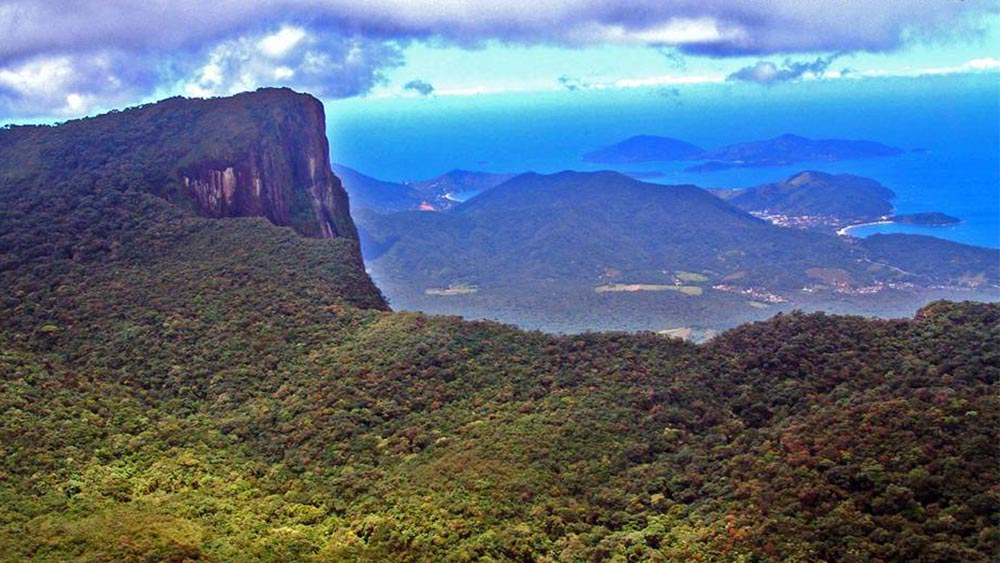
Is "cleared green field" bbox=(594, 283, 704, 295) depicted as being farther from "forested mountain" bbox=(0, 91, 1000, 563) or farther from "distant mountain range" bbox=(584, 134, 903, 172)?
"distant mountain range" bbox=(584, 134, 903, 172)

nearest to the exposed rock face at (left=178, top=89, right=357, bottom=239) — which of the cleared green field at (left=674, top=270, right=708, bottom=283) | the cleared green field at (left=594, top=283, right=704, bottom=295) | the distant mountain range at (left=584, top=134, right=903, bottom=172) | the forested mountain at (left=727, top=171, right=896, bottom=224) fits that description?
the cleared green field at (left=594, top=283, right=704, bottom=295)

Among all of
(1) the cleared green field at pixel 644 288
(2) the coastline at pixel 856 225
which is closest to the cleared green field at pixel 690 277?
(1) the cleared green field at pixel 644 288

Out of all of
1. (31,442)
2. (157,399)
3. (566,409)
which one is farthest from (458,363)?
(31,442)

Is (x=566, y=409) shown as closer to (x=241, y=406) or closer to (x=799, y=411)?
(x=799, y=411)

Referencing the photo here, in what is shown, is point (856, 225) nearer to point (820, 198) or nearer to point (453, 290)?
point (820, 198)

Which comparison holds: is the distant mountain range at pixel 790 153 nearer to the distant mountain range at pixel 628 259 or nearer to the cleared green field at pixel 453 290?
the distant mountain range at pixel 628 259

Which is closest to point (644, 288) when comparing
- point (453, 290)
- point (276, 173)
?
point (453, 290)
